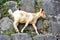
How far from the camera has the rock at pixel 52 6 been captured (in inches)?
195

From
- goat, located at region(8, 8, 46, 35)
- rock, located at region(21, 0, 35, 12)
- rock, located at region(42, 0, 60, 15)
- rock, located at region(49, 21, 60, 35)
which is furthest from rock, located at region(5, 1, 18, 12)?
rock, located at region(49, 21, 60, 35)

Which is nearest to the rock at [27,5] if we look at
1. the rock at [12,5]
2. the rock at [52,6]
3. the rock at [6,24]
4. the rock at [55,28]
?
the rock at [12,5]

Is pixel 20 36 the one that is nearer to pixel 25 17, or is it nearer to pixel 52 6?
pixel 25 17

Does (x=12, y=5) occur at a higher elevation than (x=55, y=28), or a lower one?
higher

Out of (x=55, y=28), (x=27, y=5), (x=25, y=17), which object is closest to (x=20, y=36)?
(x=25, y=17)

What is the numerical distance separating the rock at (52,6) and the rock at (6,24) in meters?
0.80

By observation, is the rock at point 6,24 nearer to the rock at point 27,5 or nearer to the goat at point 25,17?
the goat at point 25,17

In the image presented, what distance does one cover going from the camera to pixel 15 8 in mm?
5070

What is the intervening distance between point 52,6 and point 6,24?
3.32ft

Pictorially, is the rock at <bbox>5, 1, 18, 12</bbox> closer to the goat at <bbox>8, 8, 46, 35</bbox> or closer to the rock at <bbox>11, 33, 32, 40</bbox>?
the goat at <bbox>8, 8, 46, 35</bbox>

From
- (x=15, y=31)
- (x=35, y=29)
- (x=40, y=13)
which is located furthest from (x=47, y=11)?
(x=15, y=31)

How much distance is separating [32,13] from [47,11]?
33 cm

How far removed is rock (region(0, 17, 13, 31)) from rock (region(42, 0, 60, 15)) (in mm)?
799

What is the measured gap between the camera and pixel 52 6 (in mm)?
4961
